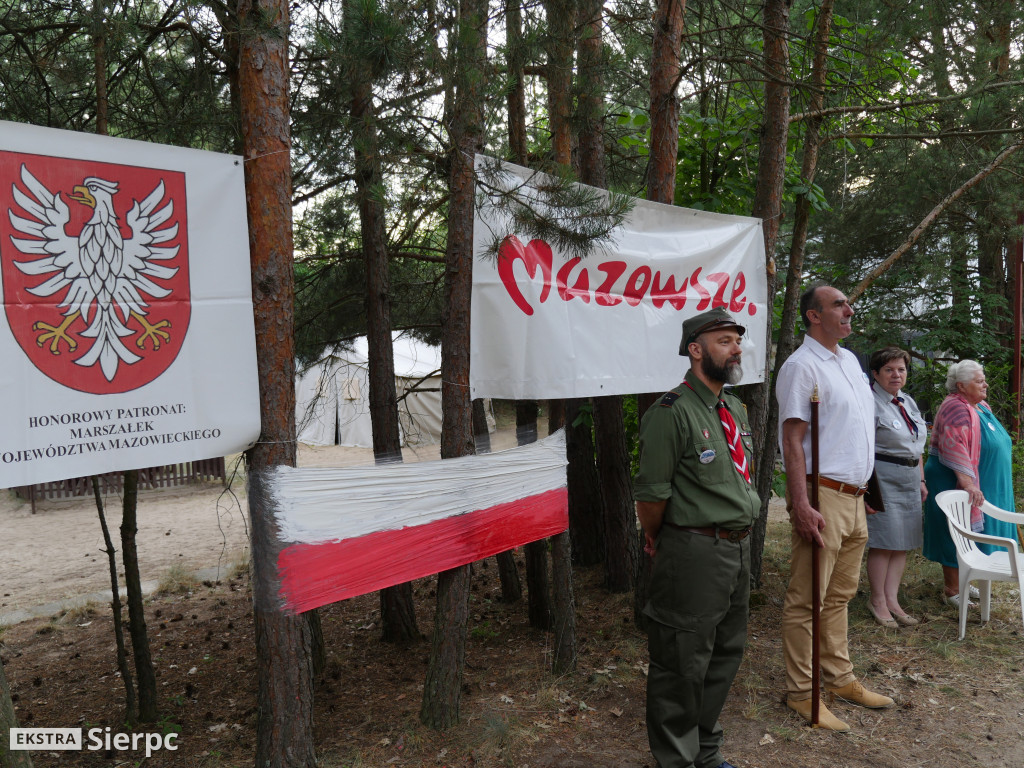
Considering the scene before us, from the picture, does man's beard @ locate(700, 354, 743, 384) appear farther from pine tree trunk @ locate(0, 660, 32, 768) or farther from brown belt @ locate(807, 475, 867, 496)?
pine tree trunk @ locate(0, 660, 32, 768)

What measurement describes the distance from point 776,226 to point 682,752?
4.26 m

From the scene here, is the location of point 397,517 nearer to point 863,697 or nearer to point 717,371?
point 717,371

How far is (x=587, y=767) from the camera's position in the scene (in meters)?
3.74

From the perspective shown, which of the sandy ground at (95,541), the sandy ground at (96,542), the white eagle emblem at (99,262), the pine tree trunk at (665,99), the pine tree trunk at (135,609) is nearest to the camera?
the white eagle emblem at (99,262)

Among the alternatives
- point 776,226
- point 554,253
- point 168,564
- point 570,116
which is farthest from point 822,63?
point 168,564

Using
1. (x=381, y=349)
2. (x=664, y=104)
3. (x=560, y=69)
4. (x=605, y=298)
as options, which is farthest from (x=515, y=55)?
(x=381, y=349)

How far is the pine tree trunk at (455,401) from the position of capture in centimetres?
414

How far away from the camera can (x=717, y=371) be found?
3465mm

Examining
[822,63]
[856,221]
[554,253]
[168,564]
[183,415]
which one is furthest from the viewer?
[856,221]

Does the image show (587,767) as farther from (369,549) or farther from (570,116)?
(570,116)

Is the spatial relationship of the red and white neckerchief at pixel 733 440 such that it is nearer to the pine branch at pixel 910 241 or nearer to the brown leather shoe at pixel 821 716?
the brown leather shoe at pixel 821 716

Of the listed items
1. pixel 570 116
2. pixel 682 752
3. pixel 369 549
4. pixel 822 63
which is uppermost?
pixel 822 63

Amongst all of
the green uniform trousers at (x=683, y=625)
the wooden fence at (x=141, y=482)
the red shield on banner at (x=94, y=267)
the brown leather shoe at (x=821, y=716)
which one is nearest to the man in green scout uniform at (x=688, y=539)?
the green uniform trousers at (x=683, y=625)

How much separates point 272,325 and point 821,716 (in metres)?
3.31
